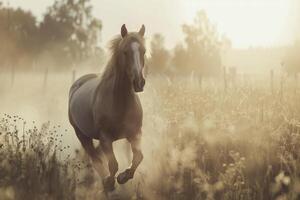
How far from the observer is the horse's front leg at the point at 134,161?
7070 mm

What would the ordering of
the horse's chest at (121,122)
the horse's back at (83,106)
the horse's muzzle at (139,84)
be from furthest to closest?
1. the horse's back at (83,106)
2. the horse's chest at (121,122)
3. the horse's muzzle at (139,84)

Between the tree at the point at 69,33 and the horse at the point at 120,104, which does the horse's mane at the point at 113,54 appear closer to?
the horse at the point at 120,104

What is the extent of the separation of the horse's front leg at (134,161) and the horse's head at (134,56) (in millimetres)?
1123

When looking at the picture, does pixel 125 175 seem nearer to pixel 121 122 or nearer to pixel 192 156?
pixel 121 122

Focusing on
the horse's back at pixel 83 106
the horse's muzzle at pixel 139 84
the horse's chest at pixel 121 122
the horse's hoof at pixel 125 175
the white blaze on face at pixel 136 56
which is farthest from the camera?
the horse's back at pixel 83 106

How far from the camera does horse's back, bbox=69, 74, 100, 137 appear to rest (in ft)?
27.1

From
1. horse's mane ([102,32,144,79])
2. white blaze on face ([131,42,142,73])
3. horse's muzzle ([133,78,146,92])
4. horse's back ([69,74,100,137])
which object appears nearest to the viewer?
horse's muzzle ([133,78,146,92])

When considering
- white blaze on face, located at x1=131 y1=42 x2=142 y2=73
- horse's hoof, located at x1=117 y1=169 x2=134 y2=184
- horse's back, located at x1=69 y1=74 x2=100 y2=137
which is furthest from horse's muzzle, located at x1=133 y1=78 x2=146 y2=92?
horse's back, located at x1=69 y1=74 x2=100 y2=137

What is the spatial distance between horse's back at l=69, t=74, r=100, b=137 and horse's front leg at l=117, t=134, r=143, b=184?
1.10 meters

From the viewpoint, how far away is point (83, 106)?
854cm

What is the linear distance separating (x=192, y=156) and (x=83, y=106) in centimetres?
219

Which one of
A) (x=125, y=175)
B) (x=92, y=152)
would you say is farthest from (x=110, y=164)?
(x=92, y=152)

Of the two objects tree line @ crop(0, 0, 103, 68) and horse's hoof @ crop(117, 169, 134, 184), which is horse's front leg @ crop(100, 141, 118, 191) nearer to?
horse's hoof @ crop(117, 169, 134, 184)

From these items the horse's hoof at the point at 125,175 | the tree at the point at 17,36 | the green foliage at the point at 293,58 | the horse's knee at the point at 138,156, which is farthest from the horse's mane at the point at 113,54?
the tree at the point at 17,36
